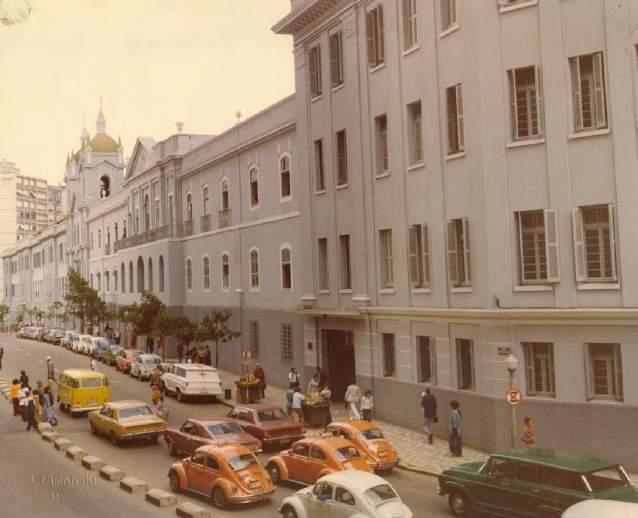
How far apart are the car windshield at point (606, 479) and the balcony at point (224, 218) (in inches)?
1287

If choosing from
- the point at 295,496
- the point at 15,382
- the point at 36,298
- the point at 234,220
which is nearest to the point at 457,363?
the point at 295,496

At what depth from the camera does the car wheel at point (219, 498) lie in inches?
718

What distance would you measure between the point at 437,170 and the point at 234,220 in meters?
21.0

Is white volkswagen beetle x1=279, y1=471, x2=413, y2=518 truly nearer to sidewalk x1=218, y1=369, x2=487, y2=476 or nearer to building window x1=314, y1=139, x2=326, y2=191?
sidewalk x1=218, y1=369, x2=487, y2=476

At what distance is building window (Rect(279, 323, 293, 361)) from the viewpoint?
1492 inches

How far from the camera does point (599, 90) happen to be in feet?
71.1

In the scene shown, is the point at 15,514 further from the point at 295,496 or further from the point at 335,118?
the point at 335,118

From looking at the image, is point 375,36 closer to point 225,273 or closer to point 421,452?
point 421,452

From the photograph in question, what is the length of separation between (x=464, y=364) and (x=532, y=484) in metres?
9.12

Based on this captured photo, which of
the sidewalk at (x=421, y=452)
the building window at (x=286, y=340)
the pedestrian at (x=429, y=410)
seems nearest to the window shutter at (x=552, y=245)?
the pedestrian at (x=429, y=410)

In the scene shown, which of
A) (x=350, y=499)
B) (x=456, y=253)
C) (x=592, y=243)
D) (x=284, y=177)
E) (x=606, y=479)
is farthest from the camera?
(x=284, y=177)

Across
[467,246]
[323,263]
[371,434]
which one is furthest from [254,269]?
[371,434]

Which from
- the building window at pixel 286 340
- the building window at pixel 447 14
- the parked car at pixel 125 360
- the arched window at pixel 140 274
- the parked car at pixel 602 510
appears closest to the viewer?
the parked car at pixel 602 510

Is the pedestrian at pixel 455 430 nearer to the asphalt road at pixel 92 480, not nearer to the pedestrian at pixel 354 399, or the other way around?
the asphalt road at pixel 92 480
